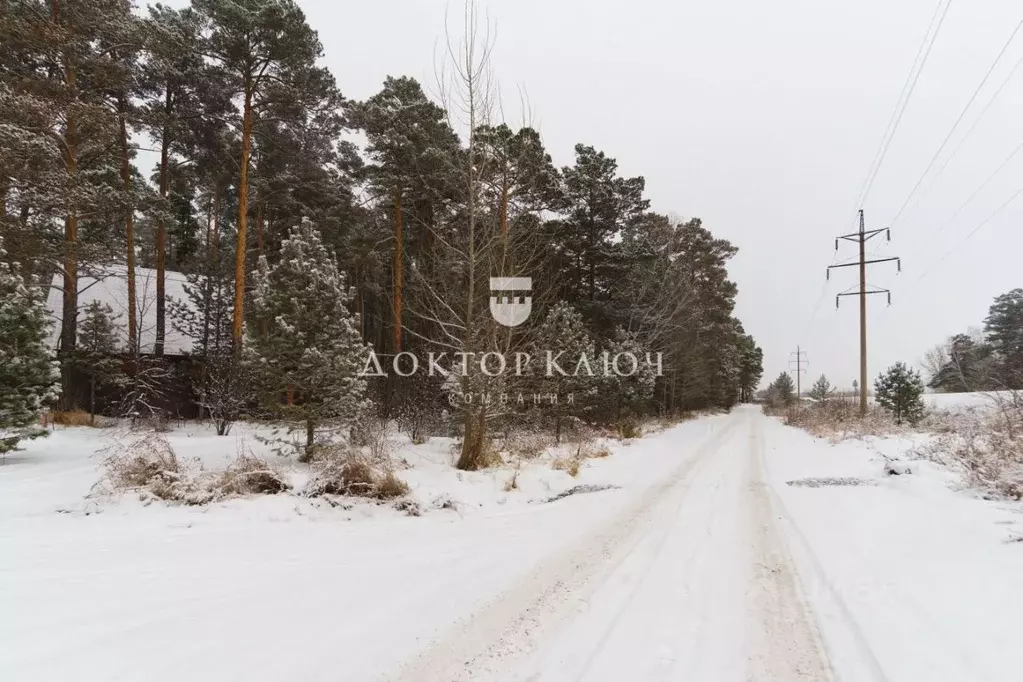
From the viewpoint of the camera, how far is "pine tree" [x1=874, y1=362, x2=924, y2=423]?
71.7 ft

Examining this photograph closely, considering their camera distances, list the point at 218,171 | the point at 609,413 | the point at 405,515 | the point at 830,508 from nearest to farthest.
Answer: the point at 405,515, the point at 830,508, the point at 218,171, the point at 609,413

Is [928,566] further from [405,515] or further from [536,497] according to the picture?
[405,515]

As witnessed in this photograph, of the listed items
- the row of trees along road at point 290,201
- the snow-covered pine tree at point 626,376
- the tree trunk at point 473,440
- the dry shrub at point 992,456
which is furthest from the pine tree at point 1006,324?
the tree trunk at point 473,440

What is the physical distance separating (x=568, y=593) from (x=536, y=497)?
391cm

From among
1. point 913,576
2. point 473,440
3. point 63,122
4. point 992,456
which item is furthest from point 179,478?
point 63,122

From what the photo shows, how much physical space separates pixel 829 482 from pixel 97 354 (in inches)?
805

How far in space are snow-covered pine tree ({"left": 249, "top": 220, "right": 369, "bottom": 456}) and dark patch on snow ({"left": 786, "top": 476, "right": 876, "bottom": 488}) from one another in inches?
320

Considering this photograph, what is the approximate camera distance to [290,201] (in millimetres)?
19047

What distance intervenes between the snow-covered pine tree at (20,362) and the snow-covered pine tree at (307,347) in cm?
373

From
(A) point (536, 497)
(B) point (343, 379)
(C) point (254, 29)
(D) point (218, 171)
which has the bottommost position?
(A) point (536, 497)

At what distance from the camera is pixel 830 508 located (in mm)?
6746

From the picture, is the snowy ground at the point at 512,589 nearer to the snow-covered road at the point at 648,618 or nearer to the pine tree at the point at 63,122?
the snow-covered road at the point at 648,618

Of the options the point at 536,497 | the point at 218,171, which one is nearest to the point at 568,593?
the point at 536,497

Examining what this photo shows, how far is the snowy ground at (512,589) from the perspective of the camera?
2.78 m
